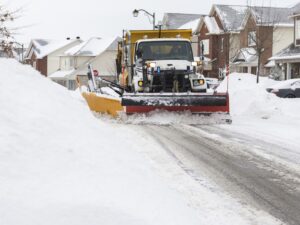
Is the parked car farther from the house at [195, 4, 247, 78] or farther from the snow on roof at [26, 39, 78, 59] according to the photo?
the snow on roof at [26, 39, 78, 59]

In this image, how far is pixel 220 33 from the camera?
164 feet

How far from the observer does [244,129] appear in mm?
12062

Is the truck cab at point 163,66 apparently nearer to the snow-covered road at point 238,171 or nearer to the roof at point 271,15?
the snow-covered road at point 238,171

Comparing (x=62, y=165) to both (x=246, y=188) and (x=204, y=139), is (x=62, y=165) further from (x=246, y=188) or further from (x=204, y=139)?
(x=204, y=139)

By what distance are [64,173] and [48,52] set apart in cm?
7573

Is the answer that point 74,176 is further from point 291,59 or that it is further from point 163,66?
point 291,59

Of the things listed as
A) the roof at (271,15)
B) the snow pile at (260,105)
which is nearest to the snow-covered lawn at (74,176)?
the snow pile at (260,105)

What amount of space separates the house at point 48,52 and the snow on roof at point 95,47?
741 centimetres

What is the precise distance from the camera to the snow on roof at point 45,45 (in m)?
78.8

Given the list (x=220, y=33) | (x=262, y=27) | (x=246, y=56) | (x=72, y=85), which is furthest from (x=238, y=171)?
(x=72, y=85)

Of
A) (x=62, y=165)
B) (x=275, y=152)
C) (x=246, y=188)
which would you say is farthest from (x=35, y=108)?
(x=275, y=152)

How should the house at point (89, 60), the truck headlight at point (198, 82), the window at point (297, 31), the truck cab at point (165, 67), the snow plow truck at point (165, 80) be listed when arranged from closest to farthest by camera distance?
the snow plow truck at point (165, 80)
the truck cab at point (165, 67)
the truck headlight at point (198, 82)
the window at point (297, 31)
the house at point (89, 60)

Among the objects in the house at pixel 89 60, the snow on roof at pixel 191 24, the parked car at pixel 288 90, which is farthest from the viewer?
the house at pixel 89 60

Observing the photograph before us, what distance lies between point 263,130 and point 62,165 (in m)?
7.69
